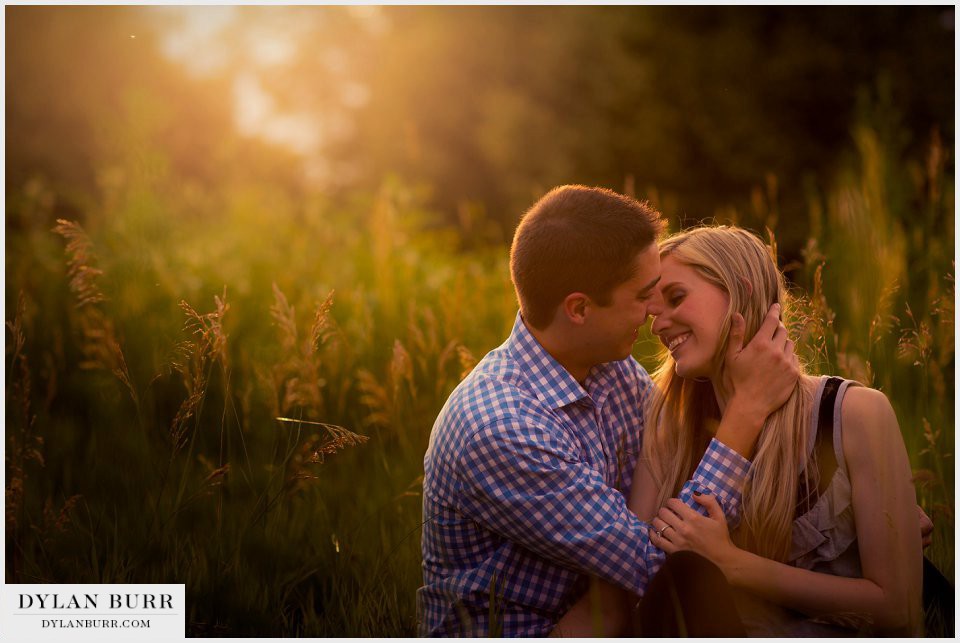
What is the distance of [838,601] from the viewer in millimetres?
2201

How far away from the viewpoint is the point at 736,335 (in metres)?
2.52

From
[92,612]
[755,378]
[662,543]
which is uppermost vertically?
[755,378]

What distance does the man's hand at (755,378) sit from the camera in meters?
2.37

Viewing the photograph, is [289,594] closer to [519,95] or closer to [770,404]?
[770,404]

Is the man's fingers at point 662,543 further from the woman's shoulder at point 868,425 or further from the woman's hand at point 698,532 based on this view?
the woman's shoulder at point 868,425

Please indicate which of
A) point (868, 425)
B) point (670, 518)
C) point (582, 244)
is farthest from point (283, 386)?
point (868, 425)

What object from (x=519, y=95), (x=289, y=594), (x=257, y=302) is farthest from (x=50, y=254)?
(x=519, y=95)

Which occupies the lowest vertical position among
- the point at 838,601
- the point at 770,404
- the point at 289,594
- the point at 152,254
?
the point at 289,594

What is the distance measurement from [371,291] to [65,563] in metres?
2.73

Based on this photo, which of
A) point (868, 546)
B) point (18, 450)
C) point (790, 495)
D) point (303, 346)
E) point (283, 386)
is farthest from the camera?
point (283, 386)

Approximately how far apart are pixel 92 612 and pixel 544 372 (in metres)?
1.58

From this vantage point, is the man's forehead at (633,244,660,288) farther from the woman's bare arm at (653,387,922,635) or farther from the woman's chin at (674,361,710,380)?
the woman's bare arm at (653,387,922,635)

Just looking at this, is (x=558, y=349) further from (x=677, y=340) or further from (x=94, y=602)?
(x=94, y=602)

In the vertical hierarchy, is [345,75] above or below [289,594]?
above
